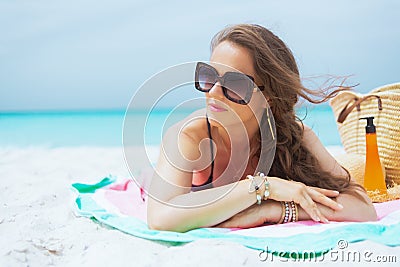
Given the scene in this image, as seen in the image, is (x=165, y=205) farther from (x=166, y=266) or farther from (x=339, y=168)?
(x=339, y=168)

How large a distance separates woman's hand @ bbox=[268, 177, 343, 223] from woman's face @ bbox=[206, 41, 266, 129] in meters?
0.33

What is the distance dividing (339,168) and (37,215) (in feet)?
4.85

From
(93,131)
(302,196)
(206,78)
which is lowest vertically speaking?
(93,131)

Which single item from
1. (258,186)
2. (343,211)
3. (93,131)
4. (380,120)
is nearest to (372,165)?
(380,120)

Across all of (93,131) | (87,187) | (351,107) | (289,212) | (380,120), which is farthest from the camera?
(93,131)

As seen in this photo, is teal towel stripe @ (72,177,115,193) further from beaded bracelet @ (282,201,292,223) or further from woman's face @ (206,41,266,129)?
beaded bracelet @ (282,201,292,223)

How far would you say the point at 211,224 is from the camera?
76.9 inches

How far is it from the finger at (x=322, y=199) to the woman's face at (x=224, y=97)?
435 mm

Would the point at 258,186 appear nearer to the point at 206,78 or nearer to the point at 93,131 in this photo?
the point at 206,78

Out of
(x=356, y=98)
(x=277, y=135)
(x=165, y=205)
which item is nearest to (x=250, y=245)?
(x=165, y=205)

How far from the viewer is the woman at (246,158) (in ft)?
6.34

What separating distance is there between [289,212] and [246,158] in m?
0.42

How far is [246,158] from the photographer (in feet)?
7.64

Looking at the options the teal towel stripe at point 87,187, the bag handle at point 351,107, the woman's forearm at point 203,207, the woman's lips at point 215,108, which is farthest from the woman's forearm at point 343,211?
the teal towel stripe at point 87,187
